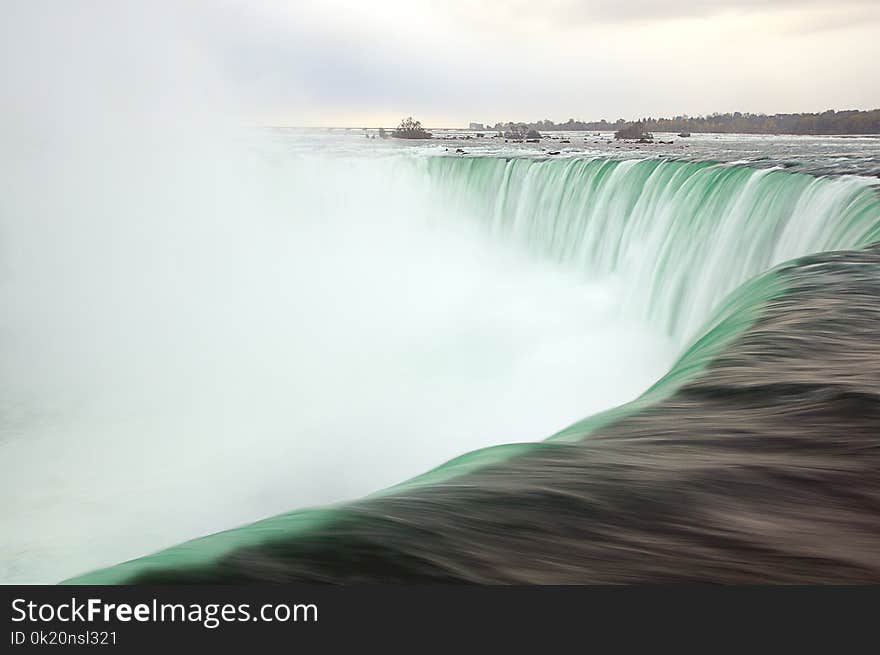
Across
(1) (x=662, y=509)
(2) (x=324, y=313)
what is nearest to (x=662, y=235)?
(2) (x=324, y=313)

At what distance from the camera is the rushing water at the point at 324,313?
26.2ft

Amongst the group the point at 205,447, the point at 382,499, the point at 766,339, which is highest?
the point at 766,339

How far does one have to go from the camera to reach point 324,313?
55.6 feet

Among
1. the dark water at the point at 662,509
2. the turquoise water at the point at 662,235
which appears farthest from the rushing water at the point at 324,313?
the dark water at the point at 662,509

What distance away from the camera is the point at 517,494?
2.46 metres

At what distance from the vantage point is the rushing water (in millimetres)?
7998

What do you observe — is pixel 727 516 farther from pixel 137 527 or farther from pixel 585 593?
pixel 137 527

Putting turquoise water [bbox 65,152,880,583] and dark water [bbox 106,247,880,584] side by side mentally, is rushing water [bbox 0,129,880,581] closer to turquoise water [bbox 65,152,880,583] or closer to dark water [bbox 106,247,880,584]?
turquoise water [bbox 65,152,880,583]

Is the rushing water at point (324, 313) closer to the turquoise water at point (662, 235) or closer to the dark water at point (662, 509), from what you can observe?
the turquoise water at point (662, 235)

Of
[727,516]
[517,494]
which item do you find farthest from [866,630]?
[517,494]

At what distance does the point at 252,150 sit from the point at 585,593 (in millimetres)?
25705

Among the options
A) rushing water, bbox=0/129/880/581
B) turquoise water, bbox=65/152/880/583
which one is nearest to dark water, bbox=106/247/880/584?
turquoise water, bbox=65/152/880/583

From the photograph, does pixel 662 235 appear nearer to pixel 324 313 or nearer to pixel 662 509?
pixel 324 313

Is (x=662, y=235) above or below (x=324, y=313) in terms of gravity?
above
